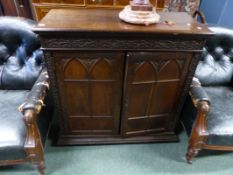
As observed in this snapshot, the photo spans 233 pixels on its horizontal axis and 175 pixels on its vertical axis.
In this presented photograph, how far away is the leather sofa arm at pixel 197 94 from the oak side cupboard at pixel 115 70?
0.17 ft

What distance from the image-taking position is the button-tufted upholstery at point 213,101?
4.07 feet

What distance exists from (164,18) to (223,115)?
0.78 m

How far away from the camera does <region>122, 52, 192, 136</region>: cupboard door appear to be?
1.17 m

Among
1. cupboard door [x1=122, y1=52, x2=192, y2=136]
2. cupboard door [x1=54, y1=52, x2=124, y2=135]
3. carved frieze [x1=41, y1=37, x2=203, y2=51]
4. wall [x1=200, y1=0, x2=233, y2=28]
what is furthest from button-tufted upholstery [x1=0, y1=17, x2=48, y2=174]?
wall [x1=200, y1=0, x2=233, y2=28]

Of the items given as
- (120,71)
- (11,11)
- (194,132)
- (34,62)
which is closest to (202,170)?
(194,132)

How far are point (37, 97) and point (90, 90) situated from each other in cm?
33

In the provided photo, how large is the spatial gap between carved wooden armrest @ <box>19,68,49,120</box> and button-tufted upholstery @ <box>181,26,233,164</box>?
98cm

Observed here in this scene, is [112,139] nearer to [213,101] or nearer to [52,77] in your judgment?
[52,77]

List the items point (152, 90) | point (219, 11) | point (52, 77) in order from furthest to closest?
point (219, 11) → point (152, 90) → point (52, 77)

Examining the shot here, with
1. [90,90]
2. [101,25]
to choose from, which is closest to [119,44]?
[101,25]

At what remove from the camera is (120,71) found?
118 centimetres

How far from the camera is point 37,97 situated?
113cm

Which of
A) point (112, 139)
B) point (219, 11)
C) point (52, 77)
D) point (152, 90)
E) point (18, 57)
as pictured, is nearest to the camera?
point (52, 77)

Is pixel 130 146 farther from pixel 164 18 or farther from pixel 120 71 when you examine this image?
pixel 164 18
